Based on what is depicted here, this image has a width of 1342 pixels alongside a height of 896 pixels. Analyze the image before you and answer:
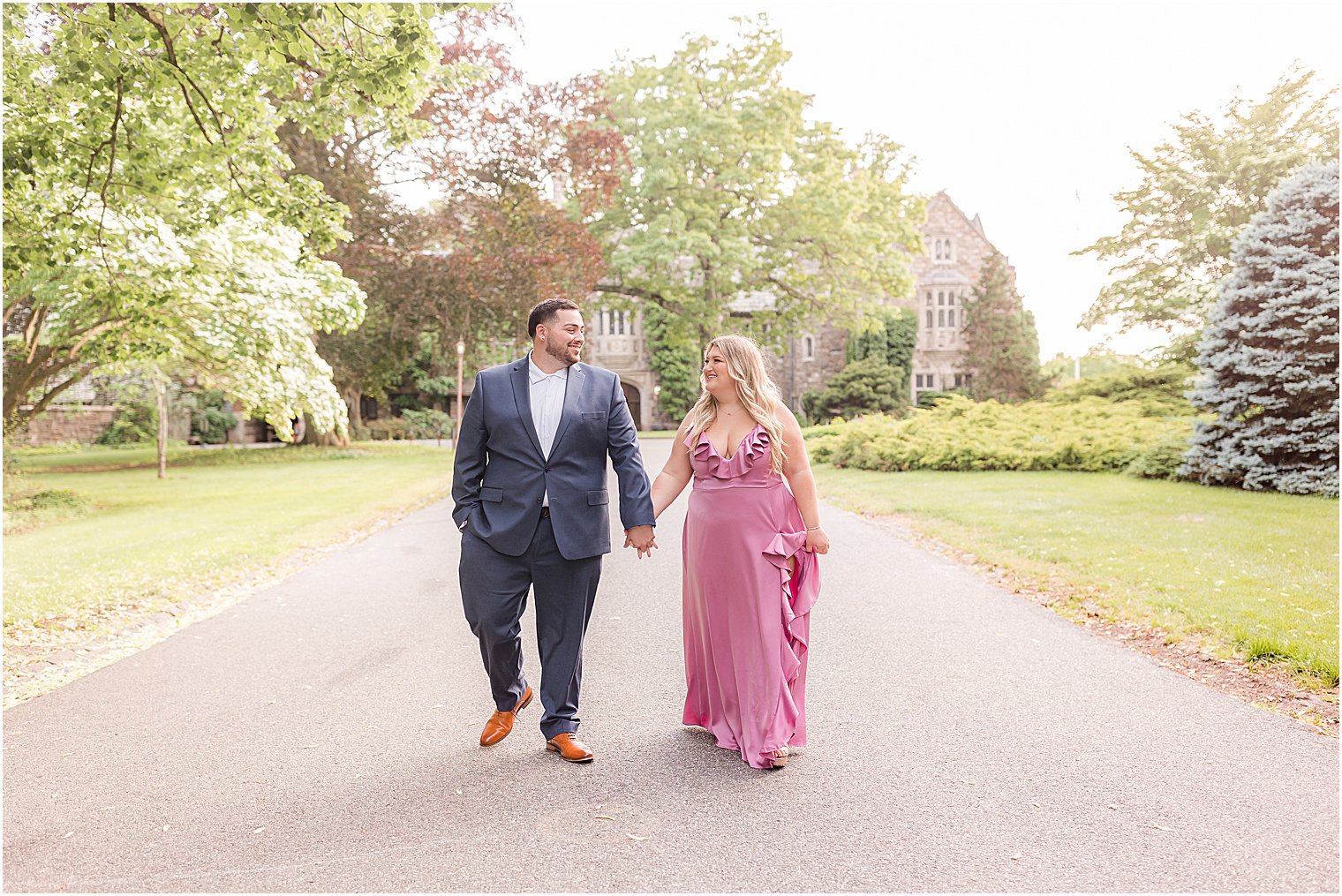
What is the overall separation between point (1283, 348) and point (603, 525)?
539 inches

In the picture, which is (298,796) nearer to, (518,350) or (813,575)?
(813,575)

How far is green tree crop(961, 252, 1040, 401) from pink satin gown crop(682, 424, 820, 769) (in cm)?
3561

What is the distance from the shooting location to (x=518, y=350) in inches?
1499

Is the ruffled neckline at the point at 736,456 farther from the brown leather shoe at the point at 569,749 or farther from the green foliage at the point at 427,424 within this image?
the green foliage at the point at 427,424

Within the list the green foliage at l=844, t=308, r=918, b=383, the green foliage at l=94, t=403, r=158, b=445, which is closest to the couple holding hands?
the green foliage at l=94, t=403, r=158, b=445

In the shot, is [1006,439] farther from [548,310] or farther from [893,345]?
[893,345]

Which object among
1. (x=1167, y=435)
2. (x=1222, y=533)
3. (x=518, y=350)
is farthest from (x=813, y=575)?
(x=518, y=350)

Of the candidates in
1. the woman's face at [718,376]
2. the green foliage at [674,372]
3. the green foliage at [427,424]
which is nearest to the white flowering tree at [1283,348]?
the woman's face at [718,376]

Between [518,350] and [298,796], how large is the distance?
3476cm

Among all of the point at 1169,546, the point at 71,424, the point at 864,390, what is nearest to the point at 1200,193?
the point at 1169,546

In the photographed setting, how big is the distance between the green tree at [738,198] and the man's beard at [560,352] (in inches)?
938

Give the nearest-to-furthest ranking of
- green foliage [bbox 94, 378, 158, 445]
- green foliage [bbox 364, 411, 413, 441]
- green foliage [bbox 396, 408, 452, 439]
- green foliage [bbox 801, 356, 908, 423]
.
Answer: green foliage [bbox 94, 378, 158, 445] → green foliage [bbox 364, 411, 413, 441] → green foliage [bbox 801, 356, 908, 423] → green foliage [bbox 396, 408, 452, 439]

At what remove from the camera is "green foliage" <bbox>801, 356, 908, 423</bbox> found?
142 ft

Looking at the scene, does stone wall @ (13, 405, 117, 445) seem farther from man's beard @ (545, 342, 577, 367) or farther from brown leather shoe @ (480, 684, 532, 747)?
man's beard @ (545, 342, 577, 367)
